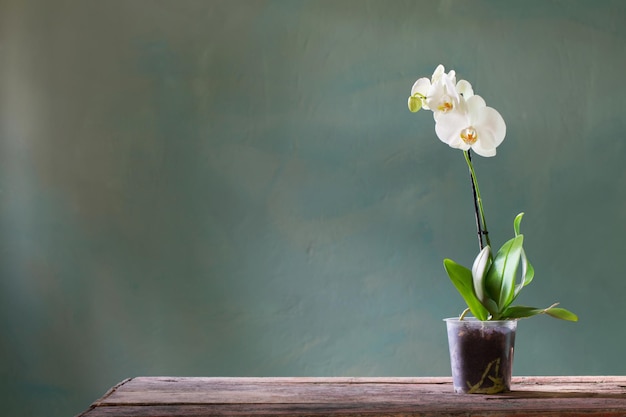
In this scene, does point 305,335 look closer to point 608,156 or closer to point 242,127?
point 242,127

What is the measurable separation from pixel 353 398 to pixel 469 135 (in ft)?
1.55

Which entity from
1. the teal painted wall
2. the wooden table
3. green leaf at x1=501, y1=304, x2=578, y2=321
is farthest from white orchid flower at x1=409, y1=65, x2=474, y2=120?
the teal painted wall

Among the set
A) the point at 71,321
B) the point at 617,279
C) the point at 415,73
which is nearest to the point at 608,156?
the point at 617,279

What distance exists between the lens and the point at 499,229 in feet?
6.24

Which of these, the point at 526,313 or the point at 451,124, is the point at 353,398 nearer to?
the point at 526,313

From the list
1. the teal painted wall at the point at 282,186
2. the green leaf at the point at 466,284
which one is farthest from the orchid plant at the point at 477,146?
the teal painted wall at the point at 282,186

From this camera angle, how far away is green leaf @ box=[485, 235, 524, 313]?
109 cm

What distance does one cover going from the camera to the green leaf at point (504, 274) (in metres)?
1.09

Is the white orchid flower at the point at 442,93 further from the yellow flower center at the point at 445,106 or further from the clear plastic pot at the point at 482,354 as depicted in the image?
the clear plastic pot at the point at 482,354

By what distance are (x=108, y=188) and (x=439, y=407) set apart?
1.21m

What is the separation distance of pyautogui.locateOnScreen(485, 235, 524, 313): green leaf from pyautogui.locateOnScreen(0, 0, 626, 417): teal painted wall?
76 centimetres

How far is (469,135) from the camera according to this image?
1155 mm

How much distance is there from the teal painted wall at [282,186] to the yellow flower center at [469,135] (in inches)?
29.5

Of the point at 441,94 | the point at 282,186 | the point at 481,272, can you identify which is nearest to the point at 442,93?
the point at 441,94
